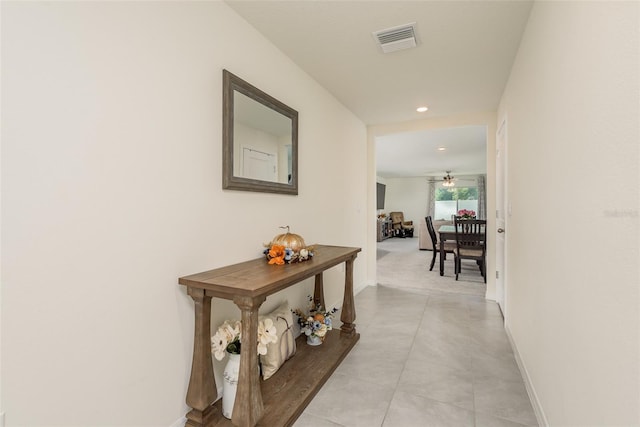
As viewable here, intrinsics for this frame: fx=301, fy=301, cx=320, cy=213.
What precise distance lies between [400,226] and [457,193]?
7.73 feet

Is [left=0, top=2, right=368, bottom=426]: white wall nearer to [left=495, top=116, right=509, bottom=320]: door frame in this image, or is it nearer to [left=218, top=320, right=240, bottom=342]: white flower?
[left=218, top=320, right=240, bottom=342]: white flower

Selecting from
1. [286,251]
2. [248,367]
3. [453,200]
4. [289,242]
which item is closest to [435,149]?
[289,242]

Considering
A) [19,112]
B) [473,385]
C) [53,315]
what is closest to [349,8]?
[19,112]

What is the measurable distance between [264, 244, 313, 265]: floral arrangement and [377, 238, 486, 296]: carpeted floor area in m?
2.49

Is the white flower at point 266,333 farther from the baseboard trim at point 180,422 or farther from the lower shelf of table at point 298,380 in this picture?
the baseboard trim at point 180,422

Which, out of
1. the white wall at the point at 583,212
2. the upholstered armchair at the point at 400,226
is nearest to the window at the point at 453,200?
the upholstered armchair at the point at 400,226

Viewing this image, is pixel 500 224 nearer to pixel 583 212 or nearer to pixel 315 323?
pixel 315 323

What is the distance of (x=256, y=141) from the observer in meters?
1.94

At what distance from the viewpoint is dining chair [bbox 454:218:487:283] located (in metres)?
4.39

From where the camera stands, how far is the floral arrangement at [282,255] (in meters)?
1.79

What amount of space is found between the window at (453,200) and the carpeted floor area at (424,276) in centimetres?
513

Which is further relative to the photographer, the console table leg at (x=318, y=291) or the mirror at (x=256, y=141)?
the console table leg at (x=318, y=291)

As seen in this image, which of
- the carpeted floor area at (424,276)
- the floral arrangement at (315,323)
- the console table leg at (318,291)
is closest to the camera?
the floral arrangement at (315,323)

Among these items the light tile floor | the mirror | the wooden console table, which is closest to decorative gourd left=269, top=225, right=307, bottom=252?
the wooden console table
